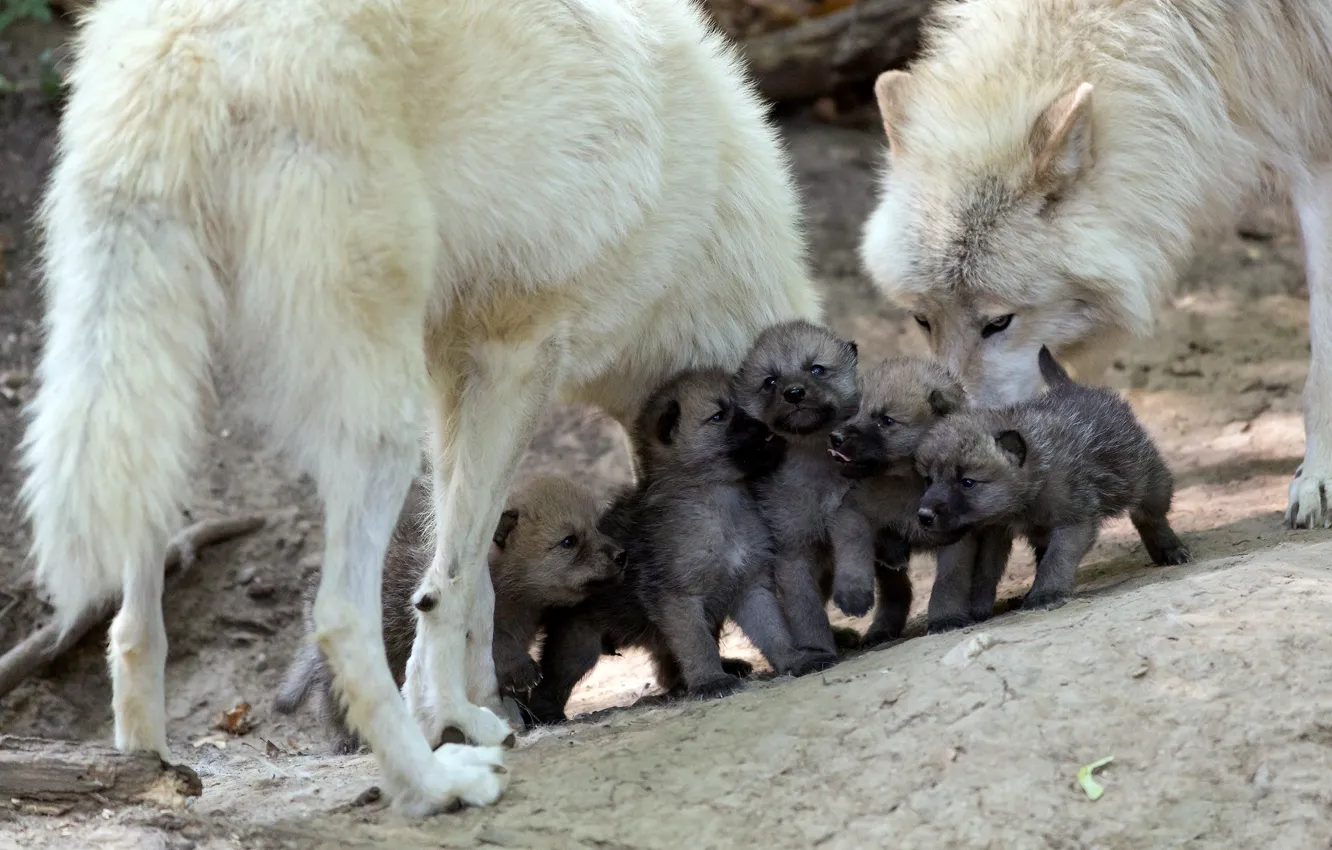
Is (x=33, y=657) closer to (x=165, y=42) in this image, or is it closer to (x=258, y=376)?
(x=258, y=376)

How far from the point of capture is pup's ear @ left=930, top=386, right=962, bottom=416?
473cm

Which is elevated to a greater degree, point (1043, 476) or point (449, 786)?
point (1043, 476)

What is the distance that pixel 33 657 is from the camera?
5766 mm

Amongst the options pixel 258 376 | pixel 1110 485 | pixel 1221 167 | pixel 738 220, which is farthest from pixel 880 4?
pixel 258 376

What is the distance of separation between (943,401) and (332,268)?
7.63ft

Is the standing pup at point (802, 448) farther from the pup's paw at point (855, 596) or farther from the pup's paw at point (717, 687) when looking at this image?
the pup's paw at point (717, 687)

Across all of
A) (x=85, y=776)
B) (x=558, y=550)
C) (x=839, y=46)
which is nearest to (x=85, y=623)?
(x=558, y=550)

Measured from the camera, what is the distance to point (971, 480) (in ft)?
14.2

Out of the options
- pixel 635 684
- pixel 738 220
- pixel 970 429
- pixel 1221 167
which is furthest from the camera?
pixel 635 684

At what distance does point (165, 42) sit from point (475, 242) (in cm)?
92

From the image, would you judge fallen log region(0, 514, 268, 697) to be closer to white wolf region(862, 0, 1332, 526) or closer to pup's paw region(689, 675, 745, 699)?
pup's paw region(689, 675, 745, 699)

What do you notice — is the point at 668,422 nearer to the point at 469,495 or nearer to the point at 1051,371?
the point at 469,495

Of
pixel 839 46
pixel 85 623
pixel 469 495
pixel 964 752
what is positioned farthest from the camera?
pixel 839 46

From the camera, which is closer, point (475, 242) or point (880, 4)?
point (475, 242)
